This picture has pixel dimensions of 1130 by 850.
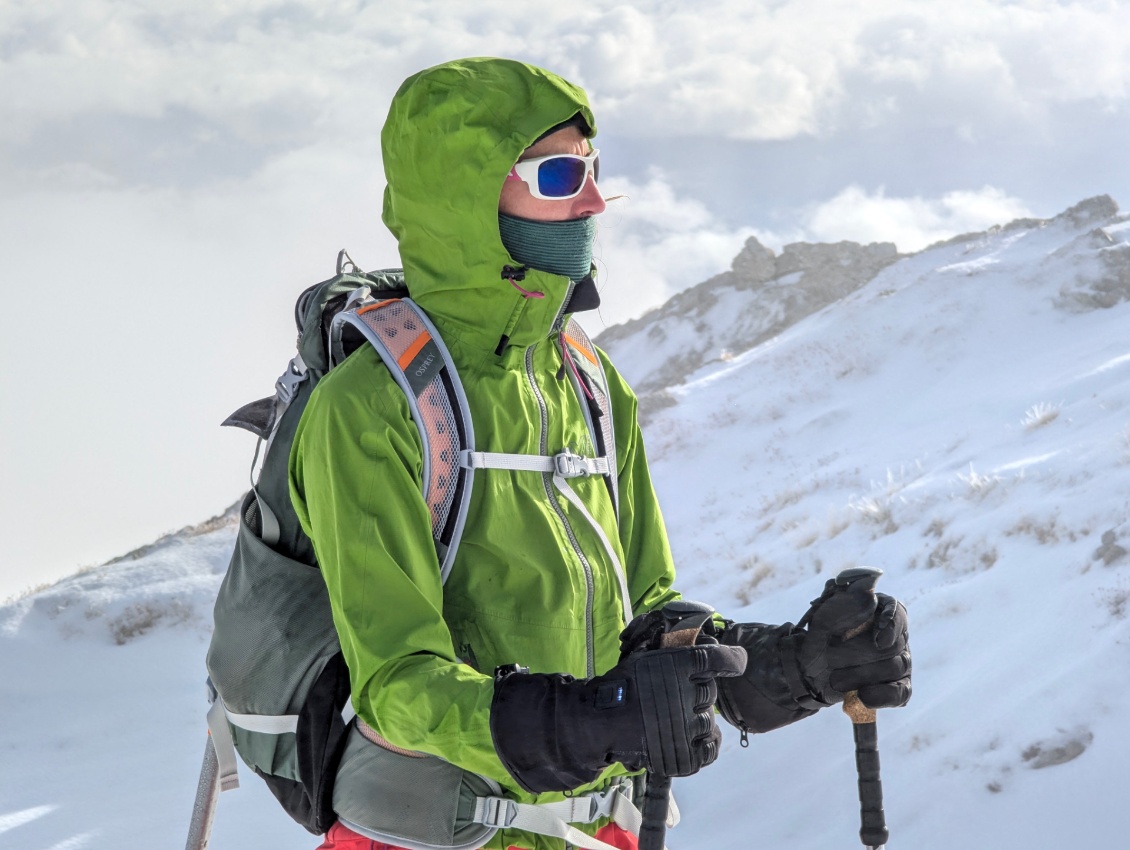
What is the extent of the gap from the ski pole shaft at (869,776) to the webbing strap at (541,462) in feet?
2.36

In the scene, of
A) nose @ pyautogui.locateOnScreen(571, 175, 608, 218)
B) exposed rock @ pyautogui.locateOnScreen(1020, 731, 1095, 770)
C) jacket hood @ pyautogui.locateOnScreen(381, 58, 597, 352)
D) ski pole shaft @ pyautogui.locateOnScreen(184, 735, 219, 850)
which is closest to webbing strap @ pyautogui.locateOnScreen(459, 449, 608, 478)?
jacket hood @ pyautogui.locateOnScreen(381, 58, 597, 352)

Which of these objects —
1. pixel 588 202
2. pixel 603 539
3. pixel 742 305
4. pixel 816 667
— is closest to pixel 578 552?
pixel 603 539

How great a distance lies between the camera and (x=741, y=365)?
24859mm

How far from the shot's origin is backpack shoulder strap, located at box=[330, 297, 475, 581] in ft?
6.57

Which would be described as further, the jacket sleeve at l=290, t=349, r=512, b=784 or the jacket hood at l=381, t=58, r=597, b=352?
the jacket hood at l=381, t=58, r=597, b=352

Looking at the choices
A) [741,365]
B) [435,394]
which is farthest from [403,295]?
[741,365]

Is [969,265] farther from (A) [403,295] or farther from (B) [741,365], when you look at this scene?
(A) [403,295]

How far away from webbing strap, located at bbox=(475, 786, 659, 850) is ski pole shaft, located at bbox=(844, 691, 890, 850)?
520 mm

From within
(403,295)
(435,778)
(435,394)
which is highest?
(403,295)

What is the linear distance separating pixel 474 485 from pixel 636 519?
2.07 ft

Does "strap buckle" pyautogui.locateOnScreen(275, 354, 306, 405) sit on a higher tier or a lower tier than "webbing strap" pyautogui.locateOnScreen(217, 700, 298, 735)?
higher

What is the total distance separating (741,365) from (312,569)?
23.2 meters

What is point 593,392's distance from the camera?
246 centimetres

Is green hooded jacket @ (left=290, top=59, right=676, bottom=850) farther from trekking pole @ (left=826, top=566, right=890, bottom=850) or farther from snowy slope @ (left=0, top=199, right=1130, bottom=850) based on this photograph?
snowy slope @ (left=0, top=199, right=1130, bottom=850)
